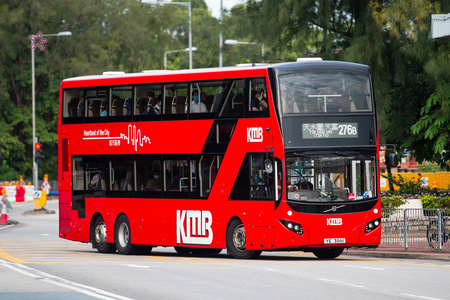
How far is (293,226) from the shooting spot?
20.1 meters

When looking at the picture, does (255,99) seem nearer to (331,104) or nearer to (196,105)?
(331,104)

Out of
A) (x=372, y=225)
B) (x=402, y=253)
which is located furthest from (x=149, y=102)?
(x=402, y=253)

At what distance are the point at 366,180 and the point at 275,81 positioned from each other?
293 centimetres

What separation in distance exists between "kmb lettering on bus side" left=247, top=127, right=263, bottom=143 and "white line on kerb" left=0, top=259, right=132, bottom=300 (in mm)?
5547

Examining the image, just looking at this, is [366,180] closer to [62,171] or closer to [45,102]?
[62,171]

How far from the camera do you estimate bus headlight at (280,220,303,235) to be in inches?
789

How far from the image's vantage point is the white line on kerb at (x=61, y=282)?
13738mm

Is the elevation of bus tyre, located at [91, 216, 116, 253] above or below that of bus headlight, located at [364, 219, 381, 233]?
below

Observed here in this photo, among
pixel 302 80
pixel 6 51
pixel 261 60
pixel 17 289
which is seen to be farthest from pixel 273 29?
pixel 6 51

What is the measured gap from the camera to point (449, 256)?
21.3 meters

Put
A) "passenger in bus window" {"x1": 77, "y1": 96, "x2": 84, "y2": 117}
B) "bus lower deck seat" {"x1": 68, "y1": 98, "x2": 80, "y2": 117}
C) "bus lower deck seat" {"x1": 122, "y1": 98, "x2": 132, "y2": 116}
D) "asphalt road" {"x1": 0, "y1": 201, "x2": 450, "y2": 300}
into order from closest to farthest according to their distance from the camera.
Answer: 1. "asphalt road" {"x1": 0, "y1": 201, "x2": 450, "y2": 300}
2. "bus lower deck seat" {"x1": 122, "y1": 98, "x2": 132, "y2": 116}
3. "passenger in bus window" {"x1": 77, "y1": 96, "x2": 84, "y2": 117}
4. "bus lower deck seat" {"x1": 68, "y1": 98, "x2": 80, "y2": 117}

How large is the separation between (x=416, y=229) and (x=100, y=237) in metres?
8.15

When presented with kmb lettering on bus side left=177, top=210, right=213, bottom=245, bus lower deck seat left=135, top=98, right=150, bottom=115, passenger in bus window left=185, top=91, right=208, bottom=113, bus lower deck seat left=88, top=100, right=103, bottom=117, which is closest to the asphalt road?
kmb lettering on bus side left=177, top=210, right=213, bottom=245

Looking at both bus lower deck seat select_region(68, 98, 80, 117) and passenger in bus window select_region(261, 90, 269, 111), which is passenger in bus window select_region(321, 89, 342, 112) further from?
bus lower deck seat select_region(68, 98, 80, 117)
